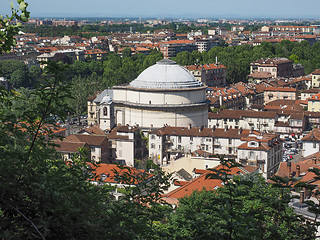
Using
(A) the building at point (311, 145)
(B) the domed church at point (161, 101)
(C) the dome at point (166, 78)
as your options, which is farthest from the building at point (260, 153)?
(C) the dome at point (166, 78)

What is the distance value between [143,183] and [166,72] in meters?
26.0

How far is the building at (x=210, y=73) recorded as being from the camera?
5116cm

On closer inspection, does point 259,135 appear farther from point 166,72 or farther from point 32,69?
point 32,69

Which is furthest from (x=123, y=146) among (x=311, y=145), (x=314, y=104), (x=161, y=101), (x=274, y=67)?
(x=274, y=67)

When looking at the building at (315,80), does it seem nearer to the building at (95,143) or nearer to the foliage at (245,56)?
the foliage at (245,56)

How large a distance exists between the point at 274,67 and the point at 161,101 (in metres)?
30.5

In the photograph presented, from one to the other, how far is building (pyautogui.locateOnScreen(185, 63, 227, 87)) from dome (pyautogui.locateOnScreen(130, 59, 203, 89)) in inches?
720

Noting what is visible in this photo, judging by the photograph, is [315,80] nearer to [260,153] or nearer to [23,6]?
[260,153]

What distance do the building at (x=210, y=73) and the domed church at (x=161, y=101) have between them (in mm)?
18551

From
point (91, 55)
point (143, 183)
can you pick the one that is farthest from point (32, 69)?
point (143, 183)

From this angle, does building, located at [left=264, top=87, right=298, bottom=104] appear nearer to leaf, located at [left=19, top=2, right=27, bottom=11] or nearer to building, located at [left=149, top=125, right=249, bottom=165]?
building, located at [left=149, top=125, right=249, bottom=165]

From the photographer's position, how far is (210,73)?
53281 millimetres

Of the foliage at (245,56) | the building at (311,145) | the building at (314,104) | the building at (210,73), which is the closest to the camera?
the building at (311,145)

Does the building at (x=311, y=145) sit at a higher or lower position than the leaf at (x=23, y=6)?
lower
